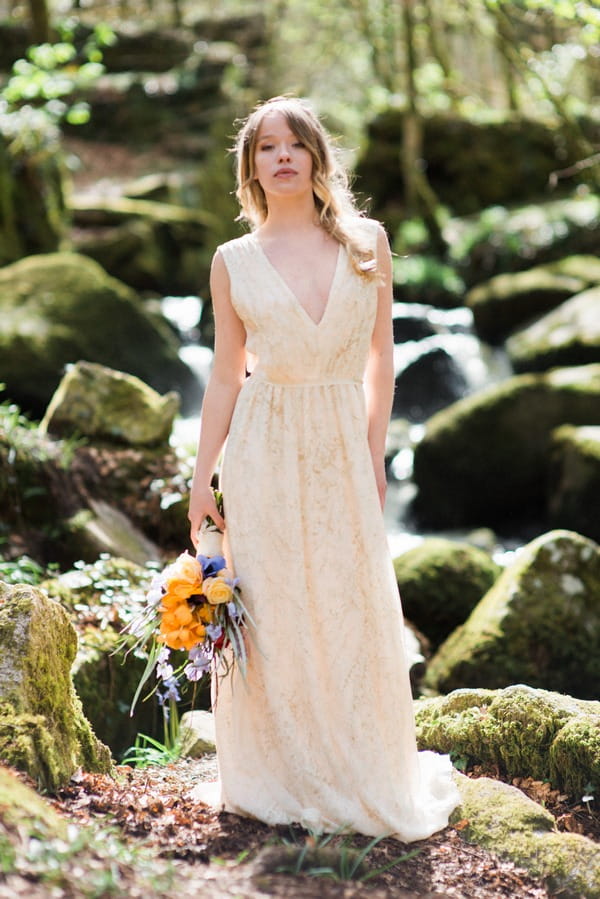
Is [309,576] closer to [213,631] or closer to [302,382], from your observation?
[213,631]

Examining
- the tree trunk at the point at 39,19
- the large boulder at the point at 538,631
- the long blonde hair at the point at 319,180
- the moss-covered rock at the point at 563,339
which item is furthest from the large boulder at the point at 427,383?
the long blonde hair at the point at 319,180

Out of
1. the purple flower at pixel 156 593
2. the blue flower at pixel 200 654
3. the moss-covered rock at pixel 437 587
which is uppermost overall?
the purple flower at pixel 156 593

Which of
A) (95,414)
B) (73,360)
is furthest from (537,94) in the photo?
(95,414)

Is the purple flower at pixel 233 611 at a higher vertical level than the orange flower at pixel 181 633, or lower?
higher

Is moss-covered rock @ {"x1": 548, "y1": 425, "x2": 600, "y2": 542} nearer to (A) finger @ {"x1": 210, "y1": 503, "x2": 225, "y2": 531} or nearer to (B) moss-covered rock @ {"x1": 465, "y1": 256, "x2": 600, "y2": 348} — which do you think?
(B) moss-covered rock @ {"x1": 465, "y1": 256, "x2": 600, "y2": 348}

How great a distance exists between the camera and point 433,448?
30.0 ft

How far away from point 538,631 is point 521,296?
737 cm

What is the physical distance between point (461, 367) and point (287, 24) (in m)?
15.1

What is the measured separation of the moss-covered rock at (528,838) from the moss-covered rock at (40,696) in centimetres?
131

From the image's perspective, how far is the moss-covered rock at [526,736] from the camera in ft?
12.6

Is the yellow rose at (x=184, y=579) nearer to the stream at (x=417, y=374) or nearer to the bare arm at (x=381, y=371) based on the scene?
the bare arm at (x=381, y=371)

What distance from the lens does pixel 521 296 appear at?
1214 centimetres

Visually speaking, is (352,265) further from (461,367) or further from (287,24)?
(287,24)

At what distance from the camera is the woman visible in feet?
11.0
